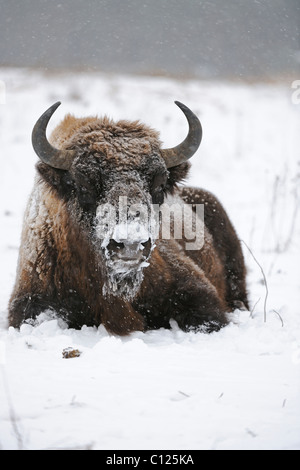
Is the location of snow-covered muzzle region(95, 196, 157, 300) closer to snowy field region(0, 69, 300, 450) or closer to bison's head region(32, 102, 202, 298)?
bison's head region(32, 102, 202, 298)

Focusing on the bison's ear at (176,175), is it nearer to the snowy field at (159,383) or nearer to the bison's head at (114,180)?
the bison's head at (114,180)

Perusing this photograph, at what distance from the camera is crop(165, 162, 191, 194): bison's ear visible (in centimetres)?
434

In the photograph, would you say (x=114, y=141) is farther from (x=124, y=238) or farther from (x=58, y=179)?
(x=124, y=238)

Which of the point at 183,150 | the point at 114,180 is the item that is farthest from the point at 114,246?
the point at 183,150

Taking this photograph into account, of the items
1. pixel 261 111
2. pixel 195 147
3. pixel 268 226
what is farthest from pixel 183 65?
pixel 195 147

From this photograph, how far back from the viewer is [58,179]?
399cm

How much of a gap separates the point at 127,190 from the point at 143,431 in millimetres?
1839

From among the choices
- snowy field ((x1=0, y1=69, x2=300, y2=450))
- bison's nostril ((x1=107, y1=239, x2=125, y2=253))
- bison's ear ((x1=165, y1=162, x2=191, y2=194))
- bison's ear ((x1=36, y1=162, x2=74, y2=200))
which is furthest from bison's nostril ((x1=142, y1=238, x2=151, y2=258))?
bison's ear ((x1=165, y1=162, x2=191, y2=194))

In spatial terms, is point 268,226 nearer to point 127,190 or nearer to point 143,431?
point 127,190

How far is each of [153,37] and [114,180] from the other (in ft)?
171

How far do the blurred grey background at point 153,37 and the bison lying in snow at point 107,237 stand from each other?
619 inches

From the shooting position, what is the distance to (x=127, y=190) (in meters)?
3.57

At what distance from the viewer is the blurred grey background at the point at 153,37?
101 feet

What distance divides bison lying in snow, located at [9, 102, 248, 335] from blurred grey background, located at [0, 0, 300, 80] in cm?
1572
